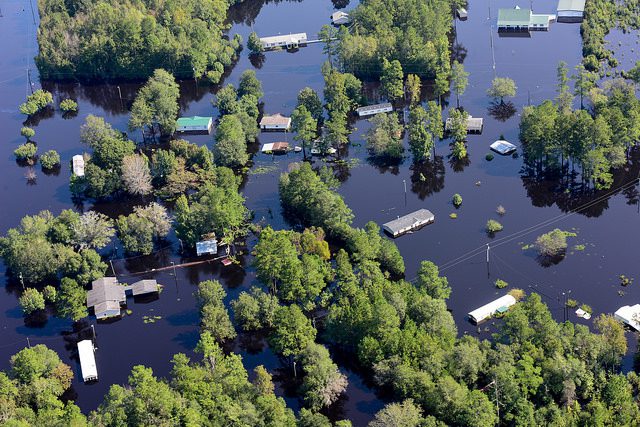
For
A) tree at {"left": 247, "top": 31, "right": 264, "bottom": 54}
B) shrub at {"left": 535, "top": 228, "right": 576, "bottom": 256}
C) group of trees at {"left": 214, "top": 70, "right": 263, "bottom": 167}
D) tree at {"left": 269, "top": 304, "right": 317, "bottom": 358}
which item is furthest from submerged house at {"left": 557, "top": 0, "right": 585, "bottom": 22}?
tree at {"left": 269, "top": 304, "right": 317, "bottom": 358}

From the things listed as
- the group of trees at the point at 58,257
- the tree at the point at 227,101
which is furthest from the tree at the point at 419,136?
the group of trees at the point at 58,257

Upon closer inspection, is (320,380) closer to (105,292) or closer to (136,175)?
(105,292)

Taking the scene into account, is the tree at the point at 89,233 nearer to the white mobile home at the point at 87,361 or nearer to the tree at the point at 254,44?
the white mobile home at the point at 87,361

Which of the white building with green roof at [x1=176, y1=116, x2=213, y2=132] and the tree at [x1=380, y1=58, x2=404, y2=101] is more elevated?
the tree at [x1=380, y1=58, x2=404, y2=101]

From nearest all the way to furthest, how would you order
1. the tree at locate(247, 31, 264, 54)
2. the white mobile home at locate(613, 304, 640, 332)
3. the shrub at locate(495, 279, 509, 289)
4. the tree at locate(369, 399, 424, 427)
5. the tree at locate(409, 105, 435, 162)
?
the tree at locate(369, 399, 424, 427)
the white mobile home at locate(613, 304, 640, 332)
the shrub at locate(495, 279, 509, 289)
the tree at locate(409, 105, 435, 162)
the tree at locate(247, 31, 264, 54)

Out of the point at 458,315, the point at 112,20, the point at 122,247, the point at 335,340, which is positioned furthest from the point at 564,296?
the point at 112,20

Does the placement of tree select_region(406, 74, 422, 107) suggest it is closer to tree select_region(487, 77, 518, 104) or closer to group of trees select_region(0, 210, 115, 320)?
tree select_region(487, 77, 518, 104)

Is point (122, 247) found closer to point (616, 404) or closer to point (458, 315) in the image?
point (458, 315)

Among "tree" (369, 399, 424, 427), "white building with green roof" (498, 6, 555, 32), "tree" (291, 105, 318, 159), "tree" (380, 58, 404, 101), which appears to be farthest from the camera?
"white building with green roof" (498, 6, 555, 32)
